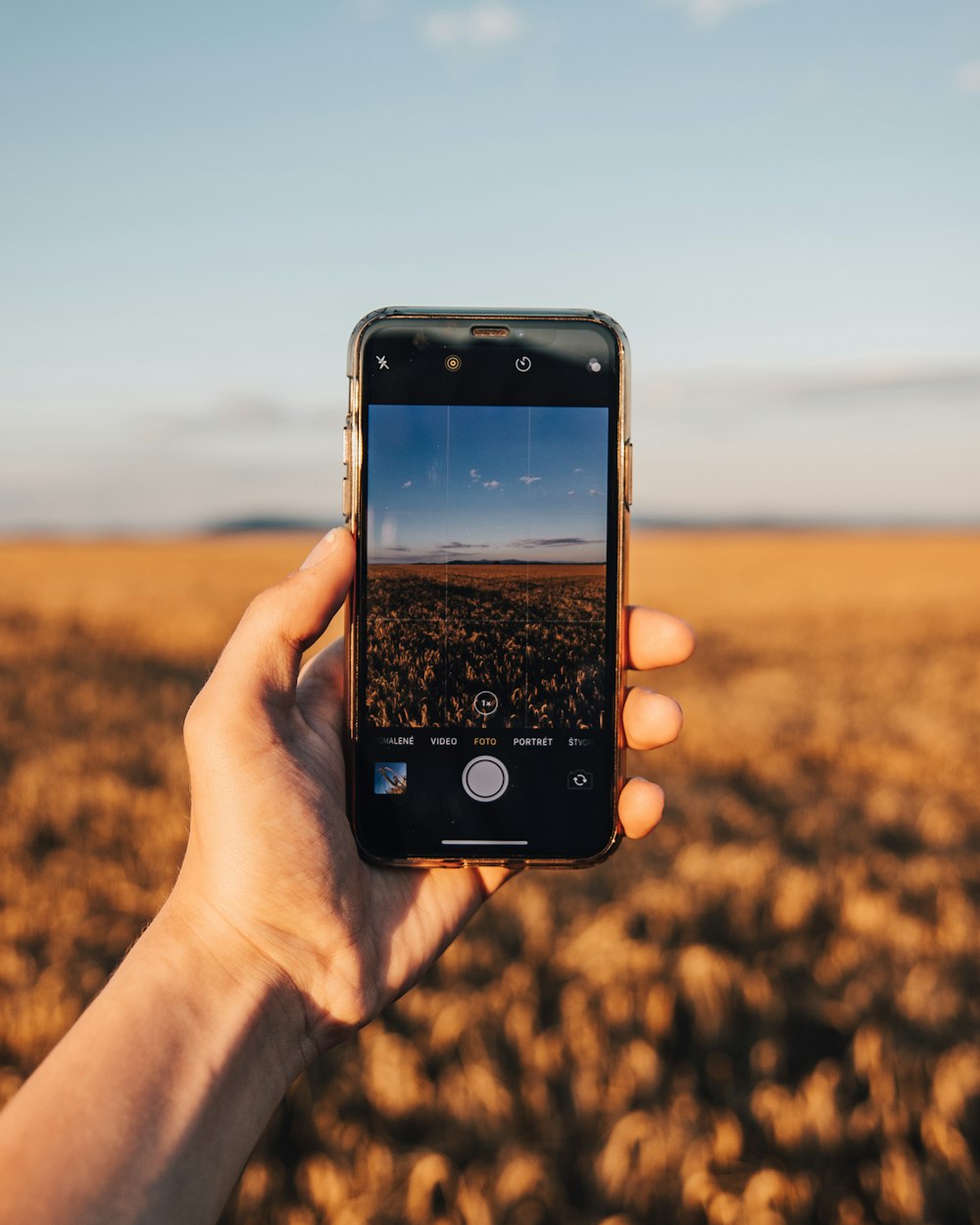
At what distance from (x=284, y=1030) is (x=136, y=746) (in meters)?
7.64

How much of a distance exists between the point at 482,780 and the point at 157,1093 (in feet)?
3.60

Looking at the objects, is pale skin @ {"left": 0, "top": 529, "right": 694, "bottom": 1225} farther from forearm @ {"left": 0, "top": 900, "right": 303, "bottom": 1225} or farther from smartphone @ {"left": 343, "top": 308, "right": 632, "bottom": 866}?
smartphone @ {"left": 343, "top": 308, "right": 632, "bottom": 866}

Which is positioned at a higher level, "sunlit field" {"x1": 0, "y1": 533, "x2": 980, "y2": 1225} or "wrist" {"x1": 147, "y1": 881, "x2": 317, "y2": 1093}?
"wrist" {"x1": 147, "y1": 881, "x2": 317, "y2": 1093}

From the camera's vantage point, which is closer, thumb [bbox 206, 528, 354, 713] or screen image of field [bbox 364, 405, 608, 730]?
thumb [bbox 206, 528, 354, 713]

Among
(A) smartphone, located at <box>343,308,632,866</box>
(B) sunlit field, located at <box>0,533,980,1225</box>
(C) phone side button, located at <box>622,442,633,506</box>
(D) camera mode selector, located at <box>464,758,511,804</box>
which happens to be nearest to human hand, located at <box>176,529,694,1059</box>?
(A) smartphone, located at <box>343,308,632,866</box>

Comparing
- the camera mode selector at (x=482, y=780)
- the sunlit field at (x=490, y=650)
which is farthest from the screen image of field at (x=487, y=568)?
the camera mode selector at (x=482, y=780)

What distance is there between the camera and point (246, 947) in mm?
2490

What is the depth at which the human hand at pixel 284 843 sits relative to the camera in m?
2.51

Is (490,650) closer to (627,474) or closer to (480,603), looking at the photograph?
(480,603)

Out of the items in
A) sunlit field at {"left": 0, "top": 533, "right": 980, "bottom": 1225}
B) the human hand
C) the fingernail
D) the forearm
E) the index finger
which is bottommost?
sunlit field at {"left": 0, "top": 533, "right": 980, "bottom": 1225}

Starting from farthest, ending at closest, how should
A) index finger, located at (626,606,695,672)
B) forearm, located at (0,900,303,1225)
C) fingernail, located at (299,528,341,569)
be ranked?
index finger, located at (626,606,695,672), fingernail, located at (299,528,341,569), forearm, located at (0,900,303,1225)

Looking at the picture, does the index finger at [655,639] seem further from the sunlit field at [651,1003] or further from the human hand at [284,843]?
the sunlit field at [651,1003]

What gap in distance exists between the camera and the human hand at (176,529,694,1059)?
8.25ft

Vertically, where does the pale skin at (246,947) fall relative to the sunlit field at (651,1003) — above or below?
above
